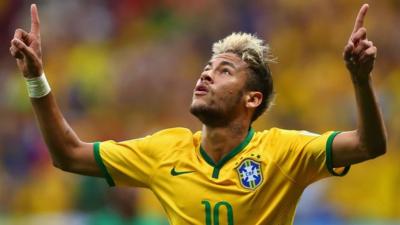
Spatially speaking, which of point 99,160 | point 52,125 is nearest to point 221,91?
point 99,160

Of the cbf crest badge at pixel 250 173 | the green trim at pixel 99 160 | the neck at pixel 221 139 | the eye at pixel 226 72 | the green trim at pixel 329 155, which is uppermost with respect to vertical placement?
the eye at pixel 226 72

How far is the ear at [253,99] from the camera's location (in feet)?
18.0

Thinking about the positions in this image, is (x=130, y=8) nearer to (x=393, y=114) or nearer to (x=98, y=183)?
(x=98, y=183)

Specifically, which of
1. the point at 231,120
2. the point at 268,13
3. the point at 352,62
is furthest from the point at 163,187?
the point at 268,13

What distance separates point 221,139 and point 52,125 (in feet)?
2.93

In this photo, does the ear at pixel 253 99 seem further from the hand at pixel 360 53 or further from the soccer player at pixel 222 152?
the hand at pixel 360 53

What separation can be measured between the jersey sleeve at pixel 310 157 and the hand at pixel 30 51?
1.33 metres

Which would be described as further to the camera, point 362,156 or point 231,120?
point 231,120

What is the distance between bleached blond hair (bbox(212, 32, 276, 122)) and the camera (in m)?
5.52

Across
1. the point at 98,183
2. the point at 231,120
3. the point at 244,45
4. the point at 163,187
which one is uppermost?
the point at 244,45

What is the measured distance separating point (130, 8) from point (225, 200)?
8.46m

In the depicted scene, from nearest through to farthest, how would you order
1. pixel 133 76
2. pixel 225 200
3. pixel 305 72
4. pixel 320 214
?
1. pixel 225 200
2. pixel 320 214
3. pixel 305 72
4. pixel 133 76

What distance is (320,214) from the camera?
9.66 m

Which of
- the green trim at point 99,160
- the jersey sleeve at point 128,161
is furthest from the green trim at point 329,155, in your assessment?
the green trim at point 99,160
